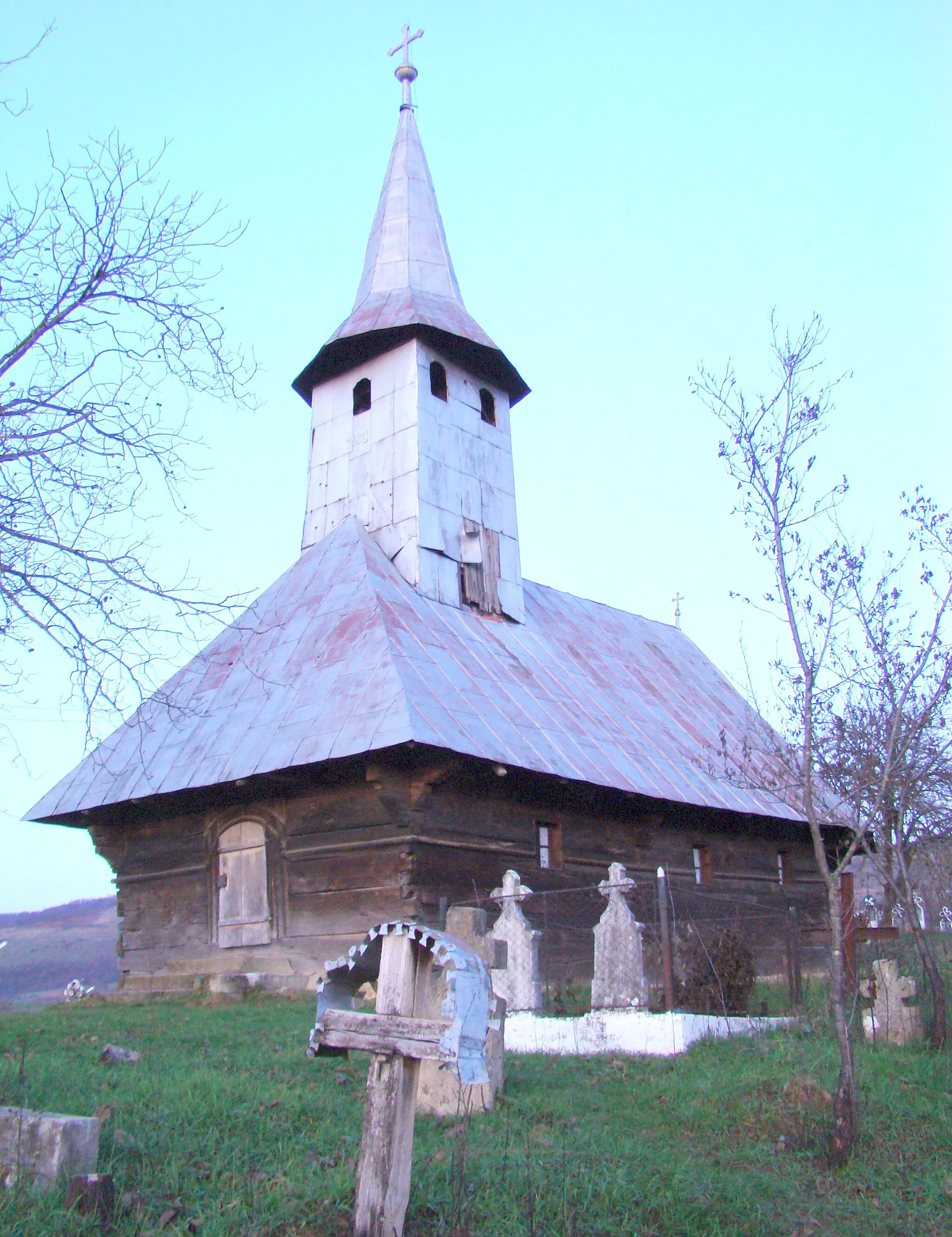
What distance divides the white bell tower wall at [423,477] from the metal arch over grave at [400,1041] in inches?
→ 476

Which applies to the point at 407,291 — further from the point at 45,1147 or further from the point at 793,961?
the point at 45,1147

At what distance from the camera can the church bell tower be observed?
699 inches

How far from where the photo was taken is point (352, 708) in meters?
13.1

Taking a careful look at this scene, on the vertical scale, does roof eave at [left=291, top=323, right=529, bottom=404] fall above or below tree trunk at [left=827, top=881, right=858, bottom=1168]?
above

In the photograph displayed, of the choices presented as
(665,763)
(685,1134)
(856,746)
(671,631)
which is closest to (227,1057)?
(685,1134)

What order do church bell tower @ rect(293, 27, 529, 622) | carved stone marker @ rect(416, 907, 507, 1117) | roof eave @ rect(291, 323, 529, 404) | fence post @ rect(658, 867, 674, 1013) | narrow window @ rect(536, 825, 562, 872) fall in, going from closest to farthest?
carved stone marker @ rect(416, 907, 507, 1117), fence post @ rect(658, 867, 674, 1013), narrow window @ rect(536, 825, 562, 872), church bell tower @ rect(293, 27, 529, 622), roof eave @ rect(291, 323, 529, 404)

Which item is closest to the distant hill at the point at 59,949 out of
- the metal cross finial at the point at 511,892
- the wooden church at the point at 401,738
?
the wooden church at the point at 401,738

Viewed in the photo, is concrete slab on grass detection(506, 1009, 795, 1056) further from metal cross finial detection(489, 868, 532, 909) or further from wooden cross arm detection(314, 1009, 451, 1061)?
wooden cross arm detection(314, 1009, 451, 1061)

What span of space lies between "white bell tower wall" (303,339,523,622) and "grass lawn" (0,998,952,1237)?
9.50m

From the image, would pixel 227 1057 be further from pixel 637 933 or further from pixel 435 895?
pixel 435 895

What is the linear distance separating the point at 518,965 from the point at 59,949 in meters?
38.2

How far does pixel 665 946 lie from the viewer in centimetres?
955

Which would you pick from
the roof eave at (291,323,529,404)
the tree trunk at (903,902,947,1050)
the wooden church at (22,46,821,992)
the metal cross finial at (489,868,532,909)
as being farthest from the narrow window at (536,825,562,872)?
the roof eave at (291,323,529,404)

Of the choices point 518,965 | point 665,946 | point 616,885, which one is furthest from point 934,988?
point 518,965
